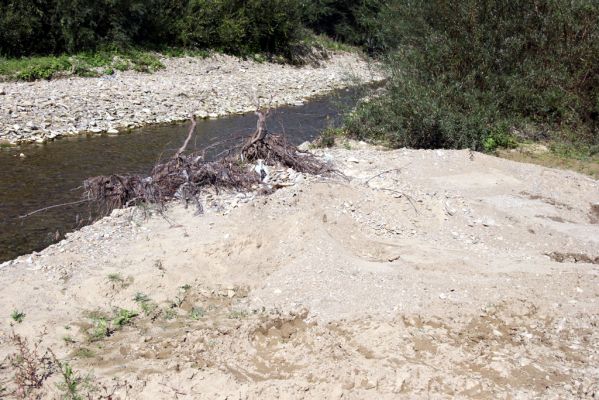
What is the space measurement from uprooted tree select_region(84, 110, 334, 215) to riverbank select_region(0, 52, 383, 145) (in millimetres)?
5424

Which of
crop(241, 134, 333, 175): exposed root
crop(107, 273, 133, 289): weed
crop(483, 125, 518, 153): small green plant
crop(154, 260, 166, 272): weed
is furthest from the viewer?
crop(483, 125, 518, 153): small green plant

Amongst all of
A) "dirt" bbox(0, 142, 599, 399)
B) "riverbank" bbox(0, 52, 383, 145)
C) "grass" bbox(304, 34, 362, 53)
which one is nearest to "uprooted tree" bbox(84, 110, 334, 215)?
"dirt" bbox(0, 142, 599, 399)

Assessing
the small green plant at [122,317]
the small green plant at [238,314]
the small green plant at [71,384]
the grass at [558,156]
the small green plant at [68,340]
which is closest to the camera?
the small green plant at [71,384]

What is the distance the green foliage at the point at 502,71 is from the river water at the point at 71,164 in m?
1.92

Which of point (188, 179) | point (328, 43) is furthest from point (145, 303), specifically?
point (328, 43)

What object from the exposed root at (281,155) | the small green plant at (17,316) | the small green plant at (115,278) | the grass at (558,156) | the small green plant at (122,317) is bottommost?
the grass at (558,156)

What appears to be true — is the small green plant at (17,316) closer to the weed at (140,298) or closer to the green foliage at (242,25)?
the weed at (140,298)

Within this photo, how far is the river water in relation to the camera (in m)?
9.85

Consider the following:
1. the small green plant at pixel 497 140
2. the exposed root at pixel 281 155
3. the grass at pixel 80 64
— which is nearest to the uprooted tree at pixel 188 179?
the exposed root at pixel 281 155

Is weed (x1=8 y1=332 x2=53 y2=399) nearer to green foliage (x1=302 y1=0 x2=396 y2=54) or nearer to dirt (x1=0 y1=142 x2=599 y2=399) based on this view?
dirt (x1=0 y1=142 x2=599 y2=399)

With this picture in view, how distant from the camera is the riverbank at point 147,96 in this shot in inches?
648

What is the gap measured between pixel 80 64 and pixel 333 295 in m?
17.8

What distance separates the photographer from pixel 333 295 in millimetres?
6766

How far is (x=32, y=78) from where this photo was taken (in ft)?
65.0
